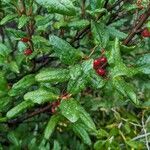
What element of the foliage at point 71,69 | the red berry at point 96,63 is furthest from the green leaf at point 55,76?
the red berry at point 96,63

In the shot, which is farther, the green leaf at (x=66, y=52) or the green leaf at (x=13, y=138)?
the green leaf at (x=13, y=138)

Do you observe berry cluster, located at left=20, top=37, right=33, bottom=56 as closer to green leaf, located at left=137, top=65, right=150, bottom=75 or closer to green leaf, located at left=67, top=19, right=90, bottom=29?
green leaf, located at left=67, top=19, right=90, bottom=29

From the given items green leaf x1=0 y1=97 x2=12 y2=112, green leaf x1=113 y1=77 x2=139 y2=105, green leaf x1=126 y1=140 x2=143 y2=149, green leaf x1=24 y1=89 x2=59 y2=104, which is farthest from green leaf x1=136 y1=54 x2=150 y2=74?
green leaf x1=126 y1=140 x2=143 y2=149

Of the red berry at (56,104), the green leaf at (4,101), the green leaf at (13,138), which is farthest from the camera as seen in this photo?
the green leaf at (13,138)

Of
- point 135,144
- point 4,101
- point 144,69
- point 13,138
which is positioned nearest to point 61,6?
point 144,69

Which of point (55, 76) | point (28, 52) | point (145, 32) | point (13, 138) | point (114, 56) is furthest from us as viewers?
point (13, 138)

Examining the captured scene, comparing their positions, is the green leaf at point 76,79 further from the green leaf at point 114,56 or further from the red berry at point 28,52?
the red berry at point 28,52

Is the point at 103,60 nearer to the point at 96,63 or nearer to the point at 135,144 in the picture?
the point at 96,63
